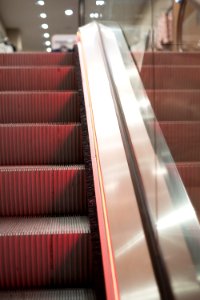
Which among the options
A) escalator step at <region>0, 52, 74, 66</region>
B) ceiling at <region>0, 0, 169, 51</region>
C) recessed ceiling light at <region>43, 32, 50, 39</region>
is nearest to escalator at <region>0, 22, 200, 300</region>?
escalator step at <region>0, 52, 74, 66</region>

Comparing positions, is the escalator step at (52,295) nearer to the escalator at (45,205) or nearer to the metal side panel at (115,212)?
the escalator at (45,205)

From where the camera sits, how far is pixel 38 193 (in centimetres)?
247

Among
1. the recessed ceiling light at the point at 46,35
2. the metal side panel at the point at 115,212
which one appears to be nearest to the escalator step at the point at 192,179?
the metal side panel at the point at 115,212

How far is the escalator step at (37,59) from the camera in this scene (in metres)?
4.75

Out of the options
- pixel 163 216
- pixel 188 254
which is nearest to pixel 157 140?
pixel 163 216

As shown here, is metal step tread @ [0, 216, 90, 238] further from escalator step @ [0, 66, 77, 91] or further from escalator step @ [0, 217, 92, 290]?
escalator step @ [0, 66, 77, 91]

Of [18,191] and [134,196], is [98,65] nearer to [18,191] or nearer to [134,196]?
[18,191]

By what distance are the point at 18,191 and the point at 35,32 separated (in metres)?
15.9

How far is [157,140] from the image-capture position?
7.09 ft

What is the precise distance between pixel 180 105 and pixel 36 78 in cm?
173

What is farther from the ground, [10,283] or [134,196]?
[134,196]

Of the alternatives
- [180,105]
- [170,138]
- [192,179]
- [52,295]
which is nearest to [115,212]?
[192,179]

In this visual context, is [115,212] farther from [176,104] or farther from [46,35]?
[46,35]

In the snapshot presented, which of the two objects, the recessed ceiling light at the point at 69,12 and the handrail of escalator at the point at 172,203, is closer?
the handrail of escalator at the point at 172,203
